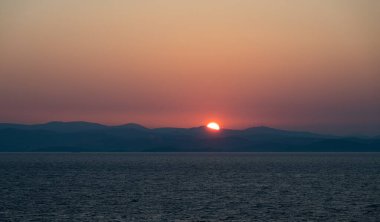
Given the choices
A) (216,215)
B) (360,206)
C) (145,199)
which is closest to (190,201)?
(145,199)

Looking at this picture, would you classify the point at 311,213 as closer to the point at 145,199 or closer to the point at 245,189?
the point at 145,199

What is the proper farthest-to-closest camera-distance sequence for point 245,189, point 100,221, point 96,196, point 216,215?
point 245,189 < point 96,196 < point 216,215 < point 100,221

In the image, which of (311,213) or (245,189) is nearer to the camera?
(311,213)

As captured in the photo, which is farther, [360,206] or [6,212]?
[360,206]

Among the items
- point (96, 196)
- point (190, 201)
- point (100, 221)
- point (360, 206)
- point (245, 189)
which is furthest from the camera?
point (245, 189)

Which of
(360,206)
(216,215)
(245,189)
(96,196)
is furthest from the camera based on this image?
(245,189)

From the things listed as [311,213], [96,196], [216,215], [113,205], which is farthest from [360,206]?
[96,196]

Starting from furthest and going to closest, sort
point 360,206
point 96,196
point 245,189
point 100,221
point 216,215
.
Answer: point 245,189 < point 96,196 < point 360,206 < point 216,215 < point 100,221

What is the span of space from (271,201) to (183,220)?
2880 centimetres

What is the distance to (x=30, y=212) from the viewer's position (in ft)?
277

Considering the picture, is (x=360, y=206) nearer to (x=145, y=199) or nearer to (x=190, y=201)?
(x=190, y=201)

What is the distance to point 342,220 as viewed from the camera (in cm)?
7706

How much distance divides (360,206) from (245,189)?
36390 millimetres

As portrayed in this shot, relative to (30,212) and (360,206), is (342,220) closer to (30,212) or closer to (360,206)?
(360,206)
